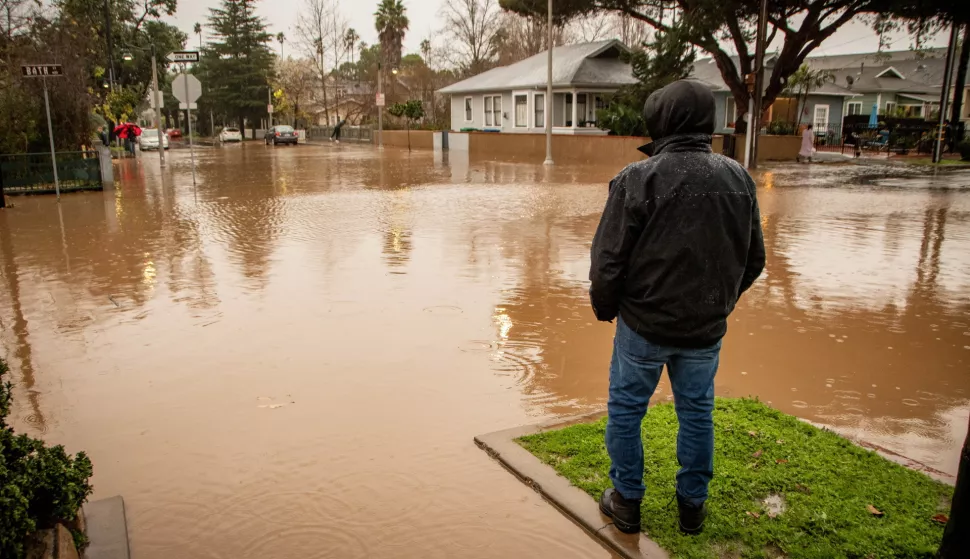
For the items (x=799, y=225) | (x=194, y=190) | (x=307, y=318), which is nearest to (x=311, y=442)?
(x=307, y=318)

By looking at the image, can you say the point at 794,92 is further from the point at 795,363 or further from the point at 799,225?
the point at 795,363

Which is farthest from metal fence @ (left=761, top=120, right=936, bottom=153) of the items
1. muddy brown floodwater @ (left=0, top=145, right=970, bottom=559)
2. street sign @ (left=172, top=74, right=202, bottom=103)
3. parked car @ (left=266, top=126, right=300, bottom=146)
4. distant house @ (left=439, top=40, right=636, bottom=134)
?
parked car @ (left=266, top=126, right=300, bottom=146)

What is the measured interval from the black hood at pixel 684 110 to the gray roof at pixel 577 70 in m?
33.7

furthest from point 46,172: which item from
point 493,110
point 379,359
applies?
point 493,110

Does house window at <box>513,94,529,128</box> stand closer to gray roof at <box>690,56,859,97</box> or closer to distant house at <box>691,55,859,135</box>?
gray roof at <box>690,56,859,97</box>

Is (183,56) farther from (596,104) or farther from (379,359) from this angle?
(596,104)

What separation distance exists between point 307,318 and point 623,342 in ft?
14.6

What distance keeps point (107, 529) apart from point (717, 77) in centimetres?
3996

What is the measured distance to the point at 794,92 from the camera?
42.5 meters

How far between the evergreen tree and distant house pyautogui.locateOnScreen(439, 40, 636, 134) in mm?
34664

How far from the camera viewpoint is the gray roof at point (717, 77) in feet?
126

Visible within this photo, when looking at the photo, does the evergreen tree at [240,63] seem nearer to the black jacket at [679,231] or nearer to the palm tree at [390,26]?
the palm tree at [390,26]

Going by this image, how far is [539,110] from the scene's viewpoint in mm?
40031

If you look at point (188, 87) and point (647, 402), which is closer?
point (647, 402)
